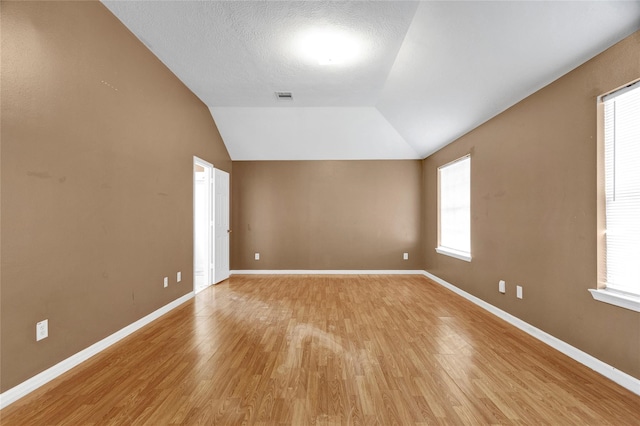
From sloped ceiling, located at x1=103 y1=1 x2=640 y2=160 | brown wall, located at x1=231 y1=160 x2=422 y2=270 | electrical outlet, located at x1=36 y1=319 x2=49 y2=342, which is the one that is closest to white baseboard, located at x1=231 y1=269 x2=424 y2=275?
brown wall, located at x1=231 y1=160 x2=422 y2=270

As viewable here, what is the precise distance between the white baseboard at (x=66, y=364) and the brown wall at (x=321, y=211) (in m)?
2.98

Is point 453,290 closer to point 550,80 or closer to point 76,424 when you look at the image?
point 550,80

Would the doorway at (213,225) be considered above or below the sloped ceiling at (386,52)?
below

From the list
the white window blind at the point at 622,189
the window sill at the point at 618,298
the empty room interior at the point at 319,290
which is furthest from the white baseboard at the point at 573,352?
the white window blind at the point at 622,189

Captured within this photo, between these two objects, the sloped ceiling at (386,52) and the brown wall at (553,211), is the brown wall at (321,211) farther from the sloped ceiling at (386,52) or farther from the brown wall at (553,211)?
the brown wall at (553,211)

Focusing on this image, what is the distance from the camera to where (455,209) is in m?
4.88

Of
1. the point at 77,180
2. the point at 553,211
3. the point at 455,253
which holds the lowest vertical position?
the point at 455,253

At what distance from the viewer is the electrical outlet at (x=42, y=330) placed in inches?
80.3

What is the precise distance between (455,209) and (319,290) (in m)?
2.61

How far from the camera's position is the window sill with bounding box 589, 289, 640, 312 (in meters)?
1.99

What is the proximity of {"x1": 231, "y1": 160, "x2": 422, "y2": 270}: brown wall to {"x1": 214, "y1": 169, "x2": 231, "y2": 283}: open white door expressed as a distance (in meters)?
0.39

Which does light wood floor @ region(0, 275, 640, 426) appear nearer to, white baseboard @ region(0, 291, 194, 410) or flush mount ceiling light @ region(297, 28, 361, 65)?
white baseboard @ region(0, 291, 194, 410)

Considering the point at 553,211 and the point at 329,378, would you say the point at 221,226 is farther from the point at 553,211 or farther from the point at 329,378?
the point at 553,211

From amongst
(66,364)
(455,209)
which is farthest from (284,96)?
(66,364)
